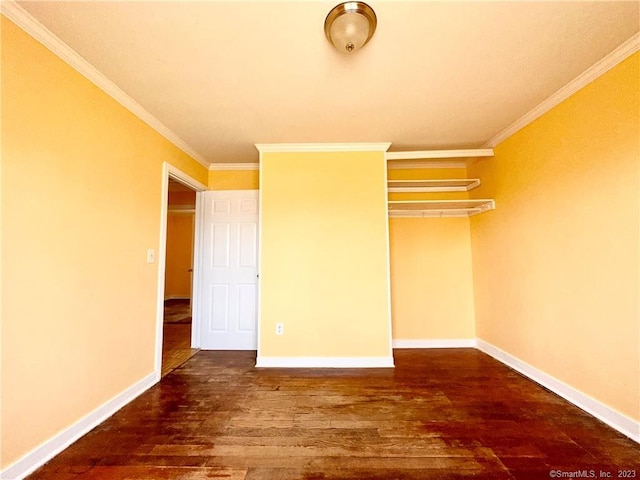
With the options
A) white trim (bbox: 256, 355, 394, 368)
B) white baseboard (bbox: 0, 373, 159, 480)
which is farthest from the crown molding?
white trim (bbox: 256, 355, 394, 368)

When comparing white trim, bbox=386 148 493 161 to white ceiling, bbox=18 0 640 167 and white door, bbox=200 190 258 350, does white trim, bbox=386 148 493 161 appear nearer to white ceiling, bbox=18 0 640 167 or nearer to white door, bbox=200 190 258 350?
white ceiling, bbox=18 0 640 167

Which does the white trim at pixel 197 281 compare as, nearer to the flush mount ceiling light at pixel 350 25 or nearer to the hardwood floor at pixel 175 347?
the hardwood floor at pixel 175 347

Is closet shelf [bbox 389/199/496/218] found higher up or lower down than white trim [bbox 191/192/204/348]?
higher up

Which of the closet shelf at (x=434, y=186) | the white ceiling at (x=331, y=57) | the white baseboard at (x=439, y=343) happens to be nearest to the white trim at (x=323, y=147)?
the white ceiling at (x=331, y=57)

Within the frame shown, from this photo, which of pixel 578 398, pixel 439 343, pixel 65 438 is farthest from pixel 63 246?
pixel 439 343

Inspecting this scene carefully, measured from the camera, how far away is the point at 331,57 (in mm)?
1697

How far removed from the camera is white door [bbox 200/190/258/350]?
347 cm

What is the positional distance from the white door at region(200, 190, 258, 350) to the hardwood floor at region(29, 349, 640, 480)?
89cm

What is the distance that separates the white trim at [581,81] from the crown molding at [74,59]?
325 cm

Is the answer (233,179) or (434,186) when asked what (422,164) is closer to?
(434,186)

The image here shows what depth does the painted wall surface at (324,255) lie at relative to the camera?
2.92m

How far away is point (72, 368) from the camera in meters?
1.69

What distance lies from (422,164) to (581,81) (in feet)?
5.61

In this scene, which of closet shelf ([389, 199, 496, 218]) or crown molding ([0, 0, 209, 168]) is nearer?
crown molding ([0, 0, 209, 168])
